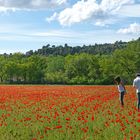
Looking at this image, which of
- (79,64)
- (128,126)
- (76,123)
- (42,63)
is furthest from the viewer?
(42,63)

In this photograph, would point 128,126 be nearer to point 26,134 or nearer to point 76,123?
point 76,123

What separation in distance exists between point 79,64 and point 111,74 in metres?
16.3

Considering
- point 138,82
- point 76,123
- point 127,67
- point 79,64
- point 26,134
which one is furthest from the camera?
point 79,64

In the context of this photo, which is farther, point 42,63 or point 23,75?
point 42,63

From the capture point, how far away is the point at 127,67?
110m

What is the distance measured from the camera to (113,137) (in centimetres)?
1233

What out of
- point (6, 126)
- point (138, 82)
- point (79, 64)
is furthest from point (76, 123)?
Answer: point (79, 64)

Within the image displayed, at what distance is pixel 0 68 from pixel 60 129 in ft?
398

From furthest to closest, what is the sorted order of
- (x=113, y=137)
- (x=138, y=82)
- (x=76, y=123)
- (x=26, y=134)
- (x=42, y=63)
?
(x=42, y=63)
(x=138, y=82)
(x=76, y=123)
(x=26, y=134)
(x=113, y=137)

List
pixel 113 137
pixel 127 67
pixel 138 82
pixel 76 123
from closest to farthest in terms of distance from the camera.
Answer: pixel 113 137 < pixel 76 123 < pixel 138 82 < pixel 127 67

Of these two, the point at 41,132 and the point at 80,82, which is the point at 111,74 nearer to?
the point at 80,82

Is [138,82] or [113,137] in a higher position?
[138,82]

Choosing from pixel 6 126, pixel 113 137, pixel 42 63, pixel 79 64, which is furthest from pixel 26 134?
pixel 42 63

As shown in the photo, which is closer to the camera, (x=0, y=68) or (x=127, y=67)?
(x=127, y=67)
